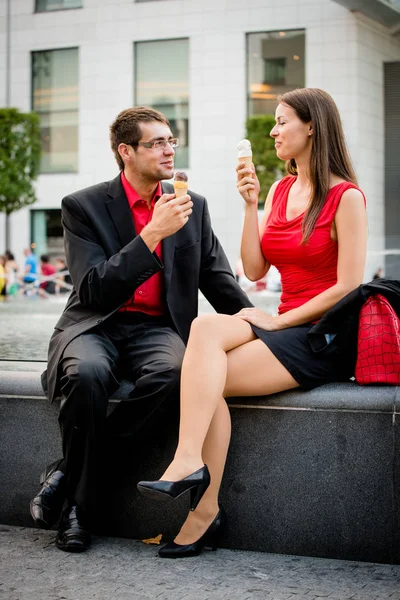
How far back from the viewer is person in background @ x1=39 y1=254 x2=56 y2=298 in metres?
17.7

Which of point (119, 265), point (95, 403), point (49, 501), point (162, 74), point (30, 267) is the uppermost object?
point (162, 74)

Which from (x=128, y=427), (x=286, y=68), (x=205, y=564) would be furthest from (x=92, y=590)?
(x=286, y=68)

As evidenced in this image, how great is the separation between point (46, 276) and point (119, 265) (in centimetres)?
1632

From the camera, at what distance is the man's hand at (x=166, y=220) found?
11.2ft

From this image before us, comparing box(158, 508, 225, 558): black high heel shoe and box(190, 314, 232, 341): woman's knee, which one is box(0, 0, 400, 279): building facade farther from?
box(158, 508, 225, 558): black high heel shoe

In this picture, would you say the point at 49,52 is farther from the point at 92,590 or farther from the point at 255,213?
the point at 92,590

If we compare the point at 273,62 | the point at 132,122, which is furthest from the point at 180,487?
the point at 273,62

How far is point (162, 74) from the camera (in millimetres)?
10359

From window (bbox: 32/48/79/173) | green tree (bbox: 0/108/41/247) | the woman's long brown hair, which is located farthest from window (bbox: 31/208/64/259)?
the woman's long brown hair

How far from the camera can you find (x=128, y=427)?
3348 mm

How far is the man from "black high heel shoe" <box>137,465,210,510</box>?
35 centimetres

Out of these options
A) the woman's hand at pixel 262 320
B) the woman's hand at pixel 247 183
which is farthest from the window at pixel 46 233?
the woman's hand at pixel 262 320

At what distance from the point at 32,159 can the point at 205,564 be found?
65.4 feet

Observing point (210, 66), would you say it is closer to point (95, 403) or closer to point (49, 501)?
point (95, 403)
